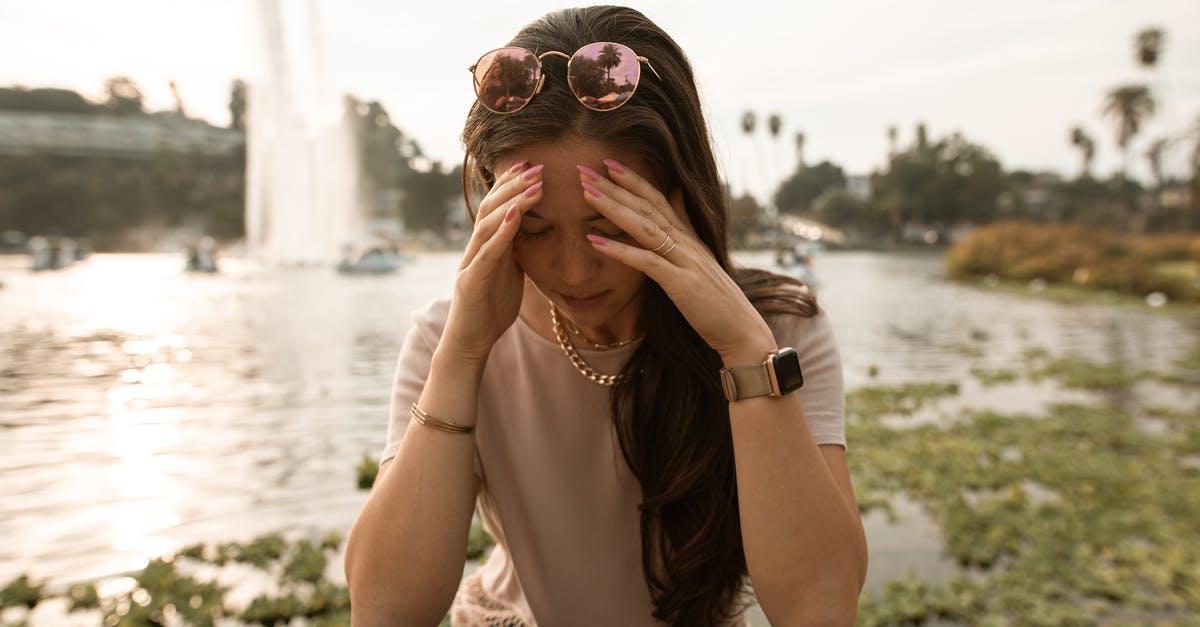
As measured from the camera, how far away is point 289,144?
30047mm

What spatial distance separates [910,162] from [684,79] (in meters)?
82.2

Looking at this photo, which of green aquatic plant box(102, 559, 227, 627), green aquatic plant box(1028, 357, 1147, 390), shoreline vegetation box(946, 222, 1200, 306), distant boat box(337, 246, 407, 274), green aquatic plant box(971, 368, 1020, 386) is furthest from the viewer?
distant boat box(337, 246, 407, 274)

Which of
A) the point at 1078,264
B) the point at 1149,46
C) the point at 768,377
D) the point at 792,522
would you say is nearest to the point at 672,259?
the point at 768,377

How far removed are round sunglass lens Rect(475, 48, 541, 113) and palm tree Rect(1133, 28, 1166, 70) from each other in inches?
2437

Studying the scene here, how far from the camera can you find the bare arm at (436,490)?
1.59 metres

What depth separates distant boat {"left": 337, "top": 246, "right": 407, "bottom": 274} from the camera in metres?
27.9

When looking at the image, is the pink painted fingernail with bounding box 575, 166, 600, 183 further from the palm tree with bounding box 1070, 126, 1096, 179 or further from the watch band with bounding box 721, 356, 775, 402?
the palm tree with bounding box 1070, 126, 1096, 179

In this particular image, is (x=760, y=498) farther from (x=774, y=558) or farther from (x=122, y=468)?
(x=122, y=468)

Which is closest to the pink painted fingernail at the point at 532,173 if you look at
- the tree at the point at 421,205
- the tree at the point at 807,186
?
the tree at the point at 421,205

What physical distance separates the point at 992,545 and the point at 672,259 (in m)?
3.19

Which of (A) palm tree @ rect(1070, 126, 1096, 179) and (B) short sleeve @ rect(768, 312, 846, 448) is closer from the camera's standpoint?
(B) short sleeve @ rect(768, 312, 846, 448)

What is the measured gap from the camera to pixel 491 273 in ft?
5.23

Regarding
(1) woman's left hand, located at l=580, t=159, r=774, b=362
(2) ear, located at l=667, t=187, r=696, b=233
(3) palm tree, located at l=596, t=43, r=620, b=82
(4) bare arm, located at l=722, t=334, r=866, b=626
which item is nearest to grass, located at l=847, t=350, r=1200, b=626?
(4) bare arm, located at l=722, t=334, r=866, b=626

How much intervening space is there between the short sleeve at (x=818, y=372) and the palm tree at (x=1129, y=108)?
2836 inches
